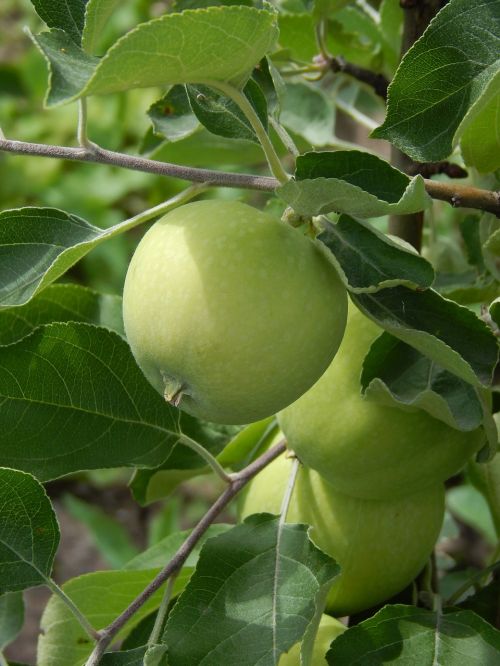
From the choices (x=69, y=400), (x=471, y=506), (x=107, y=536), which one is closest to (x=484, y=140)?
(x=69, y=400)

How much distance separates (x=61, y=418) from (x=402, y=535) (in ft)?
1.02

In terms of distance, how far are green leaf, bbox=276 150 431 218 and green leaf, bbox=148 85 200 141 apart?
239mm

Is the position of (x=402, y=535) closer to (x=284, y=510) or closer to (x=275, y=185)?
(x=284, y=510)

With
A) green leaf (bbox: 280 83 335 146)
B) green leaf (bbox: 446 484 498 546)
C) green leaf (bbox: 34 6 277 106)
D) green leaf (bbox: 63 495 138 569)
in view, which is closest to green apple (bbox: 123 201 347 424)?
green leaf (bbox: 34 6 277 106)

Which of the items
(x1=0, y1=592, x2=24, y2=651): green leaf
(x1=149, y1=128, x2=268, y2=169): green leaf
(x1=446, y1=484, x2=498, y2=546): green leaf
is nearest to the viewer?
(x1=0, y1=592, x2=24, y2=651): green leaf

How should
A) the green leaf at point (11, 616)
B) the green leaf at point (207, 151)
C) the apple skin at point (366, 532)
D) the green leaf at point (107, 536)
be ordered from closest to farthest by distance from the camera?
the apple skin at point (366, 532)
the green leaf at point (11, 616)
the green leaf at point (207, 151)
the green leaf at point (107, 536)

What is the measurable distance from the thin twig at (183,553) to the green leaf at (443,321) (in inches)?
9.9

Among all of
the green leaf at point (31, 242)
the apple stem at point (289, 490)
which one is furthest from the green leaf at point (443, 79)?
the apple stem at point (289, 490)

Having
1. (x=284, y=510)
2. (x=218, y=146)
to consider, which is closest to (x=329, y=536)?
(x=284, y=510)

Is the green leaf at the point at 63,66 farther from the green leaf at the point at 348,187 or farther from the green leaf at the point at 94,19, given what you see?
the green leaf at the point at 348,187

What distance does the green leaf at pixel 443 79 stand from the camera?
2.07 feet

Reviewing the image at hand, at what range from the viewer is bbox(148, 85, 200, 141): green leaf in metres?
0.85

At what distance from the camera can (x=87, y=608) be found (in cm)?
89

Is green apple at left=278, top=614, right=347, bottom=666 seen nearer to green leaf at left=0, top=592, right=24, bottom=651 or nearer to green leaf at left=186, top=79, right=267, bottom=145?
green leaf at left=0, top=592, right=24, bottom=651
